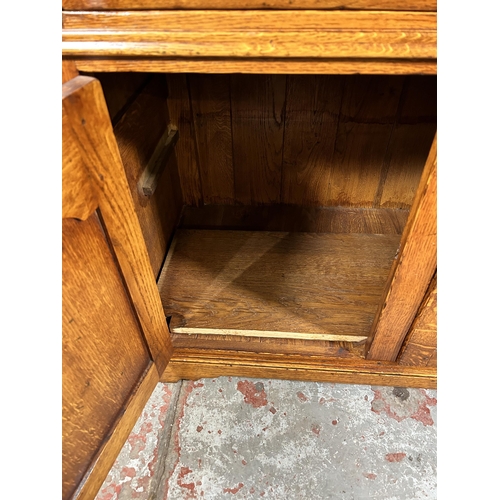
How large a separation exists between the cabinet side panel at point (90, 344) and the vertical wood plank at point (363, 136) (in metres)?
1.03

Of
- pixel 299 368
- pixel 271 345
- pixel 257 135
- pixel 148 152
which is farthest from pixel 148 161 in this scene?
pixel 299 368

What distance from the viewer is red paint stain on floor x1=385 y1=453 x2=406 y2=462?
3.43 feet

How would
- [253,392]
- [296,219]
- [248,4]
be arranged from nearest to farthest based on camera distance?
[248,4] < [253,392] < [296,219]

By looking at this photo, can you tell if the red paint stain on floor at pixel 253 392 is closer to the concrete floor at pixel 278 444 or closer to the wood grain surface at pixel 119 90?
the concrete floor at pixel 278 444

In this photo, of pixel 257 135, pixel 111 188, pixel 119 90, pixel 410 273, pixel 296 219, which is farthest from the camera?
pixel 296 219

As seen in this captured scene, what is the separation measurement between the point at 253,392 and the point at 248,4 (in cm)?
103

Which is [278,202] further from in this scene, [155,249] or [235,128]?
[155,249]

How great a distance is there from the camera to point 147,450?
1.08m

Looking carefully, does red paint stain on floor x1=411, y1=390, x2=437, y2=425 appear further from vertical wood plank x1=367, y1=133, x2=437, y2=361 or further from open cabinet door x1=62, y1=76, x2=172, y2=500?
open cabinet door x1=62, y1=76, x2=172, y2=500

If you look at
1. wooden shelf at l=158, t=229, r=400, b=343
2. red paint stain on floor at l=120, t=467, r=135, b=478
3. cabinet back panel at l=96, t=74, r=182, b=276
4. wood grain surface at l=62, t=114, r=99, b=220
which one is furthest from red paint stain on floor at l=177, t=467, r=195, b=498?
wood grain surface at l=62, t=114, r=99, b=220

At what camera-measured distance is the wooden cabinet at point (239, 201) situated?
0.58 metres

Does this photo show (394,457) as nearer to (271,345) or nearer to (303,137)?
(271,345)

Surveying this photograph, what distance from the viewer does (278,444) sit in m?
1.08

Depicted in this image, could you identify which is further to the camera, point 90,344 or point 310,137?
point 310,137
